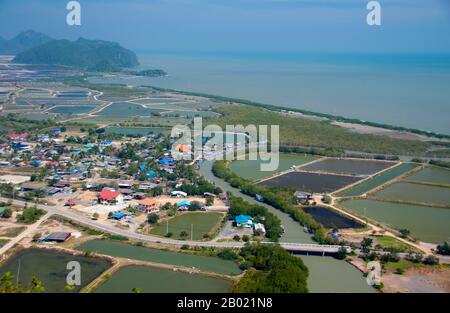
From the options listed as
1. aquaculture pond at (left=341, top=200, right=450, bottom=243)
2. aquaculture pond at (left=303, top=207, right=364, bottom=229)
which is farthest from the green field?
aquaculture pond at (left=341, top=200, right=450, bottom=243)

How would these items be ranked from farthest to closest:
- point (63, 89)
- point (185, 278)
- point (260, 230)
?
point (63, 89) → point (260, 230) → point (185, 278)

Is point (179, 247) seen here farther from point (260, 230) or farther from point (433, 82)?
point (433, 82)

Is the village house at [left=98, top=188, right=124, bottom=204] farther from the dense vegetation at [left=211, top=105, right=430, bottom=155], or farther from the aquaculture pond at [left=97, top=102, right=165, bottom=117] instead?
the aquaculture pond at [left=97, top=102, right=165, bottom=117]

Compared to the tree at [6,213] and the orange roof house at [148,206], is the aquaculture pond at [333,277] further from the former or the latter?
the tree at [6,213]

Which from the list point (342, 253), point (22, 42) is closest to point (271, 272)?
point (342, 253)
